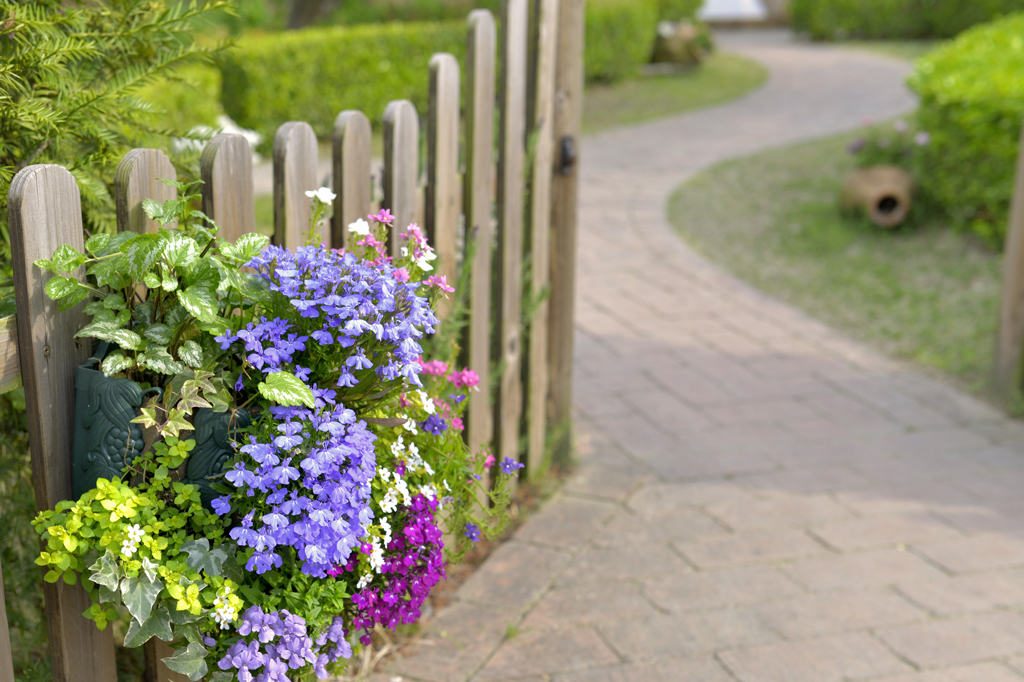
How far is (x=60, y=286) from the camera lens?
145 cm

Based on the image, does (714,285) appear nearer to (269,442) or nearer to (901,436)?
(901,436)

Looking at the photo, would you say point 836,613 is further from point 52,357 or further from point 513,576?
point 52,357

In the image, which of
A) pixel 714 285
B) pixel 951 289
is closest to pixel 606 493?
pixel 714 285

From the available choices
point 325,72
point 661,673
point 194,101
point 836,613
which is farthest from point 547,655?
point 325,72

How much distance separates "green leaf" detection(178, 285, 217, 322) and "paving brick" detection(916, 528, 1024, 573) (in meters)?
2.50

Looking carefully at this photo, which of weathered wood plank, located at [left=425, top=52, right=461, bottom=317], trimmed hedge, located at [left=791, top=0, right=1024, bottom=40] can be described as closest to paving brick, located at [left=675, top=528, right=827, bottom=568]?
weathered wood plank, located at [left=425, top=52, right=461, bottom=317]

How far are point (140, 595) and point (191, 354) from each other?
0.38 meters

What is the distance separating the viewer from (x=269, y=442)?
1506 millimetres

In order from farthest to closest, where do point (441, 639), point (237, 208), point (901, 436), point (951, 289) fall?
point (951, 289) → point (901, 436) → point (441, 639) → point (237, 208)

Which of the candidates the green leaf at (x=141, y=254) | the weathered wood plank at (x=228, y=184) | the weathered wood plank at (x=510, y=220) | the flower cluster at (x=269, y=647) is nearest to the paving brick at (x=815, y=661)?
the weathered wood plank at (x=510, y=220)

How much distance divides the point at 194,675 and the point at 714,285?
16.6 ft

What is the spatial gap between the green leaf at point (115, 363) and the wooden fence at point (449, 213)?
10 centimetres

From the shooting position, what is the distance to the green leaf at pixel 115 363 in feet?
4.91

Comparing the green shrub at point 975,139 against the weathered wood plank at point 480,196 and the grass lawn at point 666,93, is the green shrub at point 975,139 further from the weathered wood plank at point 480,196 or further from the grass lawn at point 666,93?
the grass lawn at point 666,93
